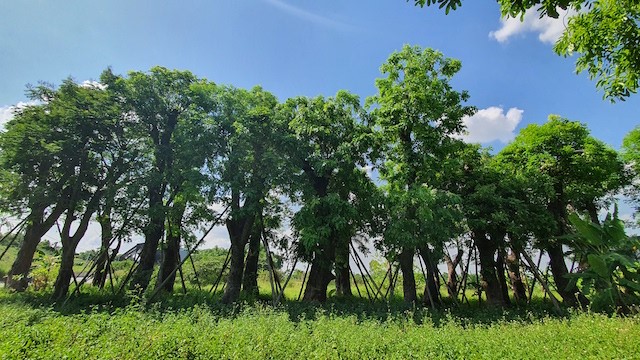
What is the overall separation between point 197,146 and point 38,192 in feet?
22.0

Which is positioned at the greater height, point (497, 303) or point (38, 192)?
point (38, 192)

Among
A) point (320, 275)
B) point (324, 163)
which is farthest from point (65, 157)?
point (320, 275)

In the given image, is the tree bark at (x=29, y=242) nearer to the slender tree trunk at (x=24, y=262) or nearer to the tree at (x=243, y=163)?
the slender tree trunk at (x=24, y=262)

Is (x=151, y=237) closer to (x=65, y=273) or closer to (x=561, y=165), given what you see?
(x=65, y=273)

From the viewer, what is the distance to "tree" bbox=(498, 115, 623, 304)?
14.1 metres

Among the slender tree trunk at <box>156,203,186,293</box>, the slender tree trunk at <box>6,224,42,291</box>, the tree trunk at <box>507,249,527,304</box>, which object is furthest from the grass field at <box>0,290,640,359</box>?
the tree trunk at <box>507,249,527,304</box>

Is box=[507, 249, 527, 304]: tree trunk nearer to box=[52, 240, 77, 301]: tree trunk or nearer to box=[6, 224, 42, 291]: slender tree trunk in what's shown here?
box=[52, 240, 77, 301]: tree trunk

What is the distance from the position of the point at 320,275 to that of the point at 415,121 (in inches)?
298

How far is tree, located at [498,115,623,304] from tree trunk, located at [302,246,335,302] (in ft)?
30.3

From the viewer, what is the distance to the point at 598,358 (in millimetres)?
5516

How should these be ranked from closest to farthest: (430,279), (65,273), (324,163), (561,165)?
(324,163) < (65,273) < (561,165) < (430,279)

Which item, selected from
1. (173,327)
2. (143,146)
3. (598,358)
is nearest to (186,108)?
A: (143,146)

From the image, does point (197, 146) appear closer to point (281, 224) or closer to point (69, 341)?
point (281, 224)

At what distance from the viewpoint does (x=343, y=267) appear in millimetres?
15977
